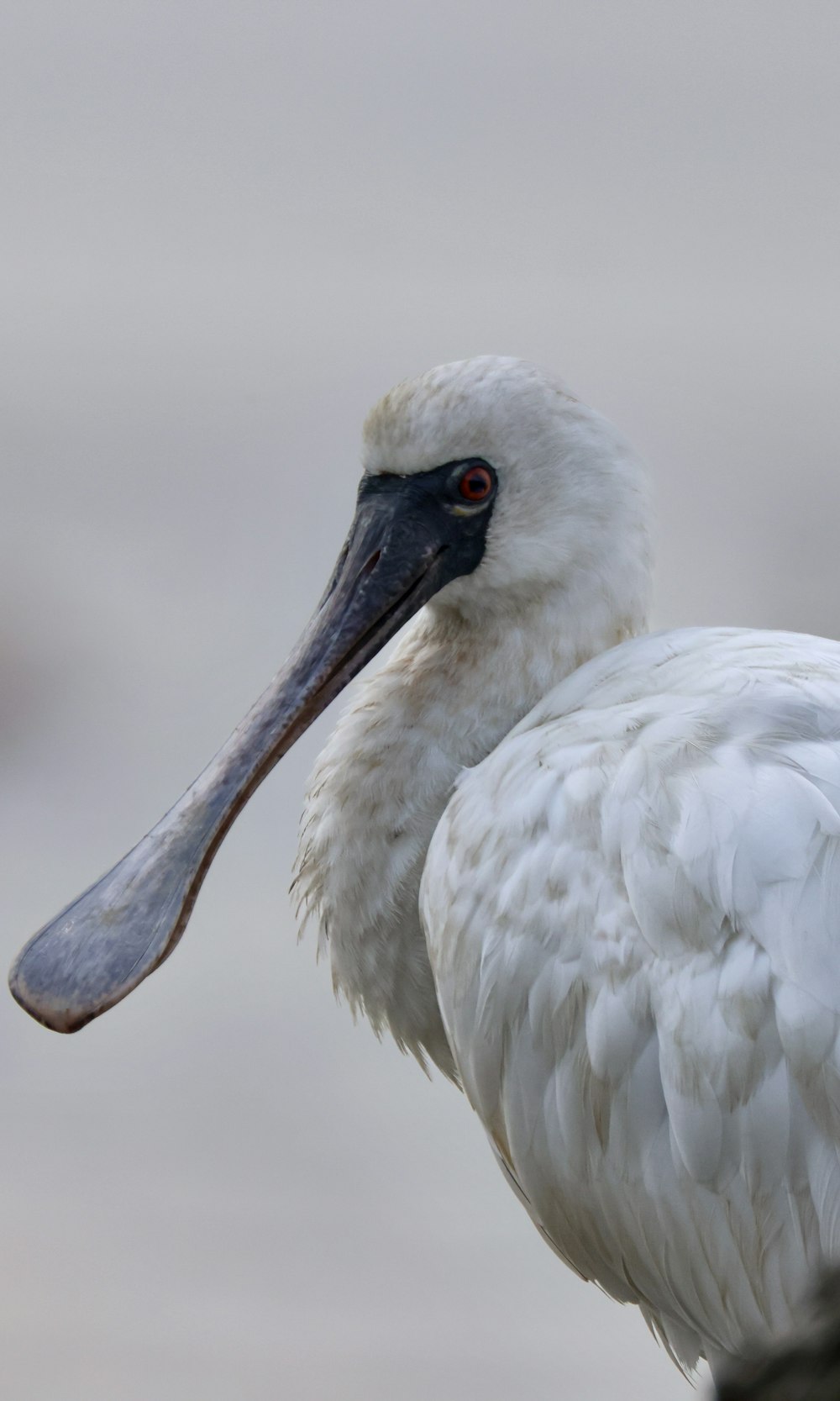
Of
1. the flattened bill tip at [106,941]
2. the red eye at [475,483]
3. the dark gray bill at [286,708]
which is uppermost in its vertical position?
the red eye at [475,483]

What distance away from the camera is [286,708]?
66.1 inches

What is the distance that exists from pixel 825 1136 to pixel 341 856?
1.92ft

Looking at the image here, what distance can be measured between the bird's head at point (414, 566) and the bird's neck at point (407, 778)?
0.04m

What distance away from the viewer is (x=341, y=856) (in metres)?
1.62

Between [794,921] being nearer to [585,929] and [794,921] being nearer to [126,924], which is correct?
[585,929]

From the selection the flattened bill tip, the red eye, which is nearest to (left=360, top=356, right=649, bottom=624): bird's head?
the red eye

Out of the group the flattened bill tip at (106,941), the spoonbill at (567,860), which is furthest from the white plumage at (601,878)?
the flattened bill tip at (106,941)

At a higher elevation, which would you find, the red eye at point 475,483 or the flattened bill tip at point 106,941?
the red eye at point 475,483

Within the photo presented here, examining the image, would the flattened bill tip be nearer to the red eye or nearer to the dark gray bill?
the dark gray bill

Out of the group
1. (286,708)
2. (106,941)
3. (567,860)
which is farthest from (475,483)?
(106,941)

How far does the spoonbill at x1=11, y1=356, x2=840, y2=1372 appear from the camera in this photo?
1277 mm

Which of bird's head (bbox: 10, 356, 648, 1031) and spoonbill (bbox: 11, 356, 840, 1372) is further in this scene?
bird's head (bbox: 10, 356, 648, 1031)

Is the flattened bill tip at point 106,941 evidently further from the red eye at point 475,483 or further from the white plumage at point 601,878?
the red eye at point 475,483

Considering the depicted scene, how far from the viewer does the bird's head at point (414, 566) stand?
1606mm
